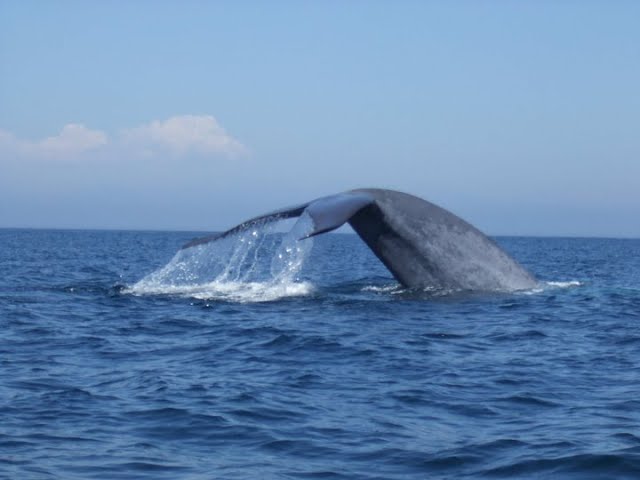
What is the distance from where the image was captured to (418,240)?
14.3 metres

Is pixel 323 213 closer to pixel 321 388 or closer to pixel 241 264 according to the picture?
pixel 321 388

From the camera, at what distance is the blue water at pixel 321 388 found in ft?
23.0

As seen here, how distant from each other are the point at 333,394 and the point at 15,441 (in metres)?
2.70

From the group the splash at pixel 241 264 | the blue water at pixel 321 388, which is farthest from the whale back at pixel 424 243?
the splash at pixel 241 264

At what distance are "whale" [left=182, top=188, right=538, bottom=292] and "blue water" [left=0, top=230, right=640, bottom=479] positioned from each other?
0.31 m

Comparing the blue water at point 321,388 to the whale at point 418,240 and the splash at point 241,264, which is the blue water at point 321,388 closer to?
the splash at point 241,264

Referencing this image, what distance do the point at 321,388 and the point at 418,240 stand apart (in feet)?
17.9

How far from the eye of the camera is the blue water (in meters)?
7.01

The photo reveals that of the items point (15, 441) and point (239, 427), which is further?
point (239, 427)

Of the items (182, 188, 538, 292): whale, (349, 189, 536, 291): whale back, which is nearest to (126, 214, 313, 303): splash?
(182, 188, 538, 292): whale

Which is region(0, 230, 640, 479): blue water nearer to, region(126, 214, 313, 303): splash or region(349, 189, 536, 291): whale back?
region(126, 214, 313, 303): splash

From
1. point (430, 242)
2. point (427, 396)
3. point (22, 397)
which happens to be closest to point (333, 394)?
point (427, 396)

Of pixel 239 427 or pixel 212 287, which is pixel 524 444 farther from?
pixel 212 287

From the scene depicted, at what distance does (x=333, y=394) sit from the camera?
8.91 m
